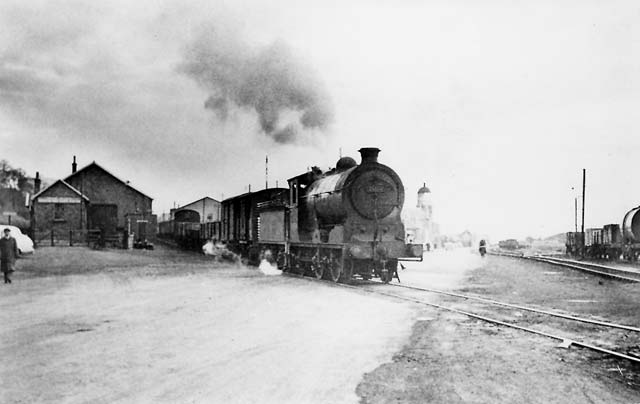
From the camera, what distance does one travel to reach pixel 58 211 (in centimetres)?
4797

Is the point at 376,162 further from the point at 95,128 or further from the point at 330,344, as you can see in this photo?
the point at 330,344

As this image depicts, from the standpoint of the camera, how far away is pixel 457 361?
23.1ft

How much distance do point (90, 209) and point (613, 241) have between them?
137ft

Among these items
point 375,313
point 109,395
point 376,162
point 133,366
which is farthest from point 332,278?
point 109,395

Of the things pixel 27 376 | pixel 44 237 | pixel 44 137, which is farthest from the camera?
pixel 44 237

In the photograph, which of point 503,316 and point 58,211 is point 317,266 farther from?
point 58,211

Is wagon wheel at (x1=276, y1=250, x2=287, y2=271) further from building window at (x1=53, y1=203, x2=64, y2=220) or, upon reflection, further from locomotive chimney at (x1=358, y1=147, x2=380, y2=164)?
building window at (x1=53, y1=203, x2=64, y2=220)

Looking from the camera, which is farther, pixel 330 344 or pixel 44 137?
pixel 44 137

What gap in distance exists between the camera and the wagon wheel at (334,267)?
1661 cm

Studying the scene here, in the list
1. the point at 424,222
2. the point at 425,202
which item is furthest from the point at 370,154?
the point at 425,202

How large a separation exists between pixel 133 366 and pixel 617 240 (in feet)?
115

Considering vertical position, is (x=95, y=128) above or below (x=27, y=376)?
above

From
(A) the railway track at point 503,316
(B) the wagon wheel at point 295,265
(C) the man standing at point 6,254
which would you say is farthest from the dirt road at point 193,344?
(B) the wagon wheel at point 295,265

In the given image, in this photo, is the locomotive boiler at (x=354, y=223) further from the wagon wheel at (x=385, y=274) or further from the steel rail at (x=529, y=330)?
the steel rail at (x=529, y=330)
